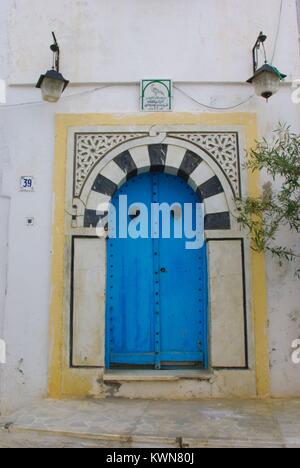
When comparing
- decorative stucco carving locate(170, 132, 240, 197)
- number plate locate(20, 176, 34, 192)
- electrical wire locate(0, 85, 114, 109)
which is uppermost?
electrical wire locate(0, 85, 114, 109)

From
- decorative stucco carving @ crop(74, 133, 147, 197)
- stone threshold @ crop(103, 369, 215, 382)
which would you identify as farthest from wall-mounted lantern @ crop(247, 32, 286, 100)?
stone threshold @ crop(103, 369, 215, 382)

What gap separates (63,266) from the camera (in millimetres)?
4258

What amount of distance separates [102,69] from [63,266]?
193cm

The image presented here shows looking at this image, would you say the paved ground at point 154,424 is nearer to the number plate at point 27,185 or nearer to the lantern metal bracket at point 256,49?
the number plate at point 27,185

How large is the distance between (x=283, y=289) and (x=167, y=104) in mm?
2012

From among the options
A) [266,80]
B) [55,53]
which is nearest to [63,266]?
[55,53]

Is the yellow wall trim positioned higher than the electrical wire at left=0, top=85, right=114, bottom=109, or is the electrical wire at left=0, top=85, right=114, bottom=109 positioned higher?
the electrical wire at left=0, top=85, right=114, bottom=109

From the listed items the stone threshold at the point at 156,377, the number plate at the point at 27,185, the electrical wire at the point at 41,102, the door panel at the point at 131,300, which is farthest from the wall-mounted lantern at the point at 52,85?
the stone threshold at the point at 156,377

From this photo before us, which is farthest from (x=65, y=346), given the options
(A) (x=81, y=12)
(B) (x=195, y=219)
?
(A) (x=81, y=12)

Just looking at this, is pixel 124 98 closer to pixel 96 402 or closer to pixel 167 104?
pixel 167 104

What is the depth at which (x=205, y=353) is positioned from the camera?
4.27 m

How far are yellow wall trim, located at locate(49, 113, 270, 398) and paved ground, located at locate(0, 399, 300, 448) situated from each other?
0.71 ft

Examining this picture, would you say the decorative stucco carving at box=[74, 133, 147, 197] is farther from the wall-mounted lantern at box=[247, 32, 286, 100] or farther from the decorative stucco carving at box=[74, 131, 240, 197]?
the wall-mounted lantern at box=[247, 32, 286, 100]

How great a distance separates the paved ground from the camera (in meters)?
3.00
